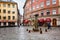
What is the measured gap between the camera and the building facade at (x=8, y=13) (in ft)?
260

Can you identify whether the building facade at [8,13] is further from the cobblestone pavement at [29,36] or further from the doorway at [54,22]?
the cobblestone pavement at [29,36]

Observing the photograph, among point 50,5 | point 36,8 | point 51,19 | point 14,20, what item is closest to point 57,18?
point 51,19

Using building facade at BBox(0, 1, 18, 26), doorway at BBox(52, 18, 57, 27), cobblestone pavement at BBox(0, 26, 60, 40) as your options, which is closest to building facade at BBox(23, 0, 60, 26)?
doorway at BBox(52, 18, 57, 27)

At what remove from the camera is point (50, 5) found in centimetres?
5991

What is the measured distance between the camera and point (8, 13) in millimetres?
81000

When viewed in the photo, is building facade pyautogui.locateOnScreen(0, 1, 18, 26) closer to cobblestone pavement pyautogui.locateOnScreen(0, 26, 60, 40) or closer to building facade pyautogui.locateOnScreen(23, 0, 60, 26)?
building facade pyautogui.locateOnScreen(23, 0, 60, 26)

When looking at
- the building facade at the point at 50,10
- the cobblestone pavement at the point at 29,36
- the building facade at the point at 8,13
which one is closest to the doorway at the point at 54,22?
the building facade at the point at 50,10

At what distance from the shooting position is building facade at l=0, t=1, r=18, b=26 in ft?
260

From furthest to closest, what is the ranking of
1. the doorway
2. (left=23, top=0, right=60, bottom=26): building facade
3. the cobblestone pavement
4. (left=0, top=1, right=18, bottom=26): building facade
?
(left=0, top=1, right=18, bottom=26): building facade, the doorway, (left=23, top=0, right=60, bottom=26): building facade, the cobblestone pavement

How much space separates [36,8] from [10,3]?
56.7 feet

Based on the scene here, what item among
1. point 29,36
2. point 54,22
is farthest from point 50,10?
point 29,36

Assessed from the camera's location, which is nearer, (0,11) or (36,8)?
(36,8)

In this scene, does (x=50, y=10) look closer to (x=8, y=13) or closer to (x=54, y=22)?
(x=54, y=22)

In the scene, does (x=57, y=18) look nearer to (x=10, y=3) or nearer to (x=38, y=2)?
(x=38, y=2)
